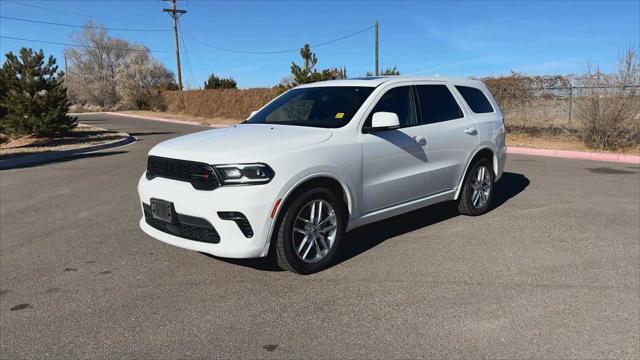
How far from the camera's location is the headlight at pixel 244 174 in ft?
12.9

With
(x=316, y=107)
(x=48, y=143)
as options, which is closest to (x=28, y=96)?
(x=48, y=143)

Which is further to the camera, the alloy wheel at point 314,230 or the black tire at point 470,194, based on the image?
the black tire at point 470,194

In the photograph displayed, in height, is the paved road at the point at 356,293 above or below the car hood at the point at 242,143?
below

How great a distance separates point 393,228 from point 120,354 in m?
3.52

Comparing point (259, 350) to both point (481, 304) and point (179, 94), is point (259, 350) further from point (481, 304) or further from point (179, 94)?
point (179, 94)

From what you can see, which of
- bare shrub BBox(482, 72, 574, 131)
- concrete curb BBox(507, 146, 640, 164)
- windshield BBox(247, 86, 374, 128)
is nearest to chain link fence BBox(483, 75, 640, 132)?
bare shrub BBox(482, 72, 574, 131)

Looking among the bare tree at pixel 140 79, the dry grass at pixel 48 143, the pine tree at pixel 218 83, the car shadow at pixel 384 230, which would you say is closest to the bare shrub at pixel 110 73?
the bare tree at pixel 140 79

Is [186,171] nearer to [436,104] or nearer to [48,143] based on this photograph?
[436,104]

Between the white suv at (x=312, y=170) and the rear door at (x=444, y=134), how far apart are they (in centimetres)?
1

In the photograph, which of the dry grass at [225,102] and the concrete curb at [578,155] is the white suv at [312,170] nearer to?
the concrete curb at [578,155]

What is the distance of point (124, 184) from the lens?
9.16 meters

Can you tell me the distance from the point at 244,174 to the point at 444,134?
2.69 metres

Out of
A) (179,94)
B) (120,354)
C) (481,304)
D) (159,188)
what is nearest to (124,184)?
(159,188)

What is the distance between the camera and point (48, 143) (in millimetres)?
17406
